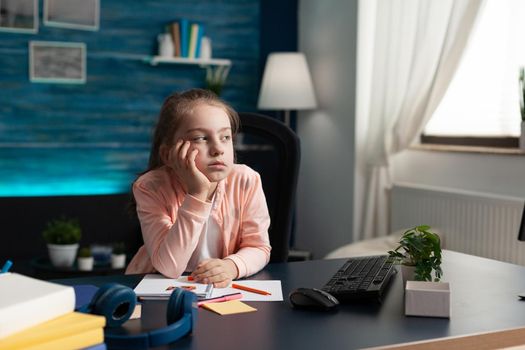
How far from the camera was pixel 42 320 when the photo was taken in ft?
3.11

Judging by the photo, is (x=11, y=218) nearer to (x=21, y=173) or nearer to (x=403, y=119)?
(x=21, y=173)

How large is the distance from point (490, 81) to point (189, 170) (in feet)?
8.31

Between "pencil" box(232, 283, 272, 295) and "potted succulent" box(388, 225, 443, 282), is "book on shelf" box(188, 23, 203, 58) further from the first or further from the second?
"potted succulent" box(388, 225, 443, 282)

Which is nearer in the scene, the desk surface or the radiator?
the desk surface

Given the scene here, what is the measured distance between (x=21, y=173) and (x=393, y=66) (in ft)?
7.17

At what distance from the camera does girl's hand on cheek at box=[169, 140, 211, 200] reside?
1646 millimetres

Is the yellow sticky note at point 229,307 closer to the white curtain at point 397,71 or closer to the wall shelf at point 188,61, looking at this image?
the white curtain at point 397,71

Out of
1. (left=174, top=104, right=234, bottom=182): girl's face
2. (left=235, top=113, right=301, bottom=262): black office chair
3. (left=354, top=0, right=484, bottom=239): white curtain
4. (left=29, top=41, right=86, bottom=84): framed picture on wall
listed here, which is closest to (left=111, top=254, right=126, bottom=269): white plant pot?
(left=29, top=41, right=86, bottom=84): framed picture on wall

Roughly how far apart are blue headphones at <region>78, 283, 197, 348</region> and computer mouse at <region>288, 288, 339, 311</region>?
222 millimetres

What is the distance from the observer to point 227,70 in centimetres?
491

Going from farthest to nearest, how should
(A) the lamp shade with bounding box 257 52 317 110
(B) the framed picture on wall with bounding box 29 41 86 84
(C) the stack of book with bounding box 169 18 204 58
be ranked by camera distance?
(C) the stack of book with bounding box 169 18 204 58 → (A) the lamp shade with bounding box 257 52 317 110 → (B) the framed picture on wall with bounding box 29 41 86 84

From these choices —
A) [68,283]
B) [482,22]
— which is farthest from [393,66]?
[68,283]

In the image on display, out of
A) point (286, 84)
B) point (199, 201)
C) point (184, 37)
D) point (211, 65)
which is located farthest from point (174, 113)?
point (211, 65)

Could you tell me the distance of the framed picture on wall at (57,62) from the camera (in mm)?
4371
